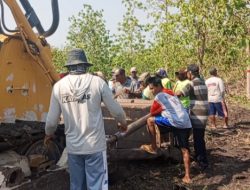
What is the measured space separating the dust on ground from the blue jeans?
1.70 m

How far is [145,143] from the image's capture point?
7.70 m

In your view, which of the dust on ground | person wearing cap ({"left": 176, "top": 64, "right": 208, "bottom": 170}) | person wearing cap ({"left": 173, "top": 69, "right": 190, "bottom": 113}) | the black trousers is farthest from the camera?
person wearing cap ({"left": 173, "top": 69, "right": 190, "bottom": 113})

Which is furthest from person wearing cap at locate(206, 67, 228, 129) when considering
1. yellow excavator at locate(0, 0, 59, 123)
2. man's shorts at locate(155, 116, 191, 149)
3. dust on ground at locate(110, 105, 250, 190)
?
yellow excavator at locate(0, 0, 59, 123)

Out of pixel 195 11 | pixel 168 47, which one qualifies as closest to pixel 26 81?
pixel 195 11

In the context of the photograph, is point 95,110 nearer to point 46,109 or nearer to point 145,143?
point 46,109

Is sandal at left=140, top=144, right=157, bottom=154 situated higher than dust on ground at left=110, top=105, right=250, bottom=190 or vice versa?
sandal at left=140, top=144, right=157, bottom=154

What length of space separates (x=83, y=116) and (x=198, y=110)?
11.4 ft

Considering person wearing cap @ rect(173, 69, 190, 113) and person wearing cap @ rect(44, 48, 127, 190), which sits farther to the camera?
person wearing cap @ rect(173, 69, 190, 113)

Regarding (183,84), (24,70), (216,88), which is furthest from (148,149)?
(216,88)

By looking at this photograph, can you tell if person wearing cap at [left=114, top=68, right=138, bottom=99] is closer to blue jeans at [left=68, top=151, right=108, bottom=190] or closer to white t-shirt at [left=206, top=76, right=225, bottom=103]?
white t-shirt at [left=206, top=76, right=225, bottom=103]

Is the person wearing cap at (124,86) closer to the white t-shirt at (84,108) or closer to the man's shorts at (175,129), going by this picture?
the man's shorts at (175,129)

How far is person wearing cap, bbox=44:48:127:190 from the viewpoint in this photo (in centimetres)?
479

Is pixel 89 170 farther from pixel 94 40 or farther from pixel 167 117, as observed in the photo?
pixel 94 40

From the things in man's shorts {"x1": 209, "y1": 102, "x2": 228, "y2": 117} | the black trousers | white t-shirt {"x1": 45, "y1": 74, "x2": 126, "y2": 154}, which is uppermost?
white t-shirt {"x1": 45, "y1": 74, "x2": 126, "y2": 154}
